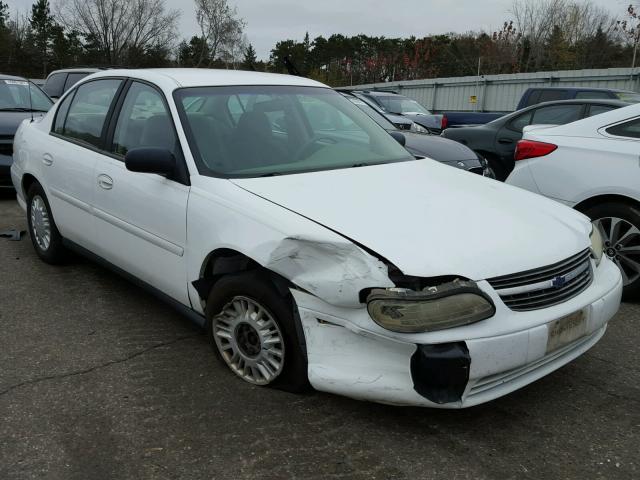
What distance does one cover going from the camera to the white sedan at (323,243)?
98.0 inches

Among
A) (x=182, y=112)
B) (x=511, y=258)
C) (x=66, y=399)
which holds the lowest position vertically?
(x=66, y=399)

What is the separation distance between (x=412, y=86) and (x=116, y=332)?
2367 centimetres

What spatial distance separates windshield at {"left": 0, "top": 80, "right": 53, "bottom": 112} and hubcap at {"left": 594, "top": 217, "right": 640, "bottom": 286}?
7591 mm

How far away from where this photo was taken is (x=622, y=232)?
4406mm

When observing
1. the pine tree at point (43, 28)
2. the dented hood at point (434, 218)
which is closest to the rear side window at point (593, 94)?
the dented hood at point (434, 218)

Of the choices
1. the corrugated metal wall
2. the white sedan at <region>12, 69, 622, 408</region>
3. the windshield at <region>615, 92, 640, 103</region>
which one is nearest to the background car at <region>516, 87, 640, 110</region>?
the windshield at <region>615, 92, 640, 103</region>

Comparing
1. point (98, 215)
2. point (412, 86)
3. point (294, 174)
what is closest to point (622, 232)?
point (294, 174)

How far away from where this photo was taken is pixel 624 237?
438cm

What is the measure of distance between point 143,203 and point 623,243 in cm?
333

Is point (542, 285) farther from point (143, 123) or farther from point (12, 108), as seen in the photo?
point (12, 108)

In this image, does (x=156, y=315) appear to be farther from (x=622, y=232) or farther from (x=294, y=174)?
(x=622, y=232)

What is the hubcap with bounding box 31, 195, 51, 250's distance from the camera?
193 inches

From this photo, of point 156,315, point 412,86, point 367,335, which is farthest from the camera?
point 412,86

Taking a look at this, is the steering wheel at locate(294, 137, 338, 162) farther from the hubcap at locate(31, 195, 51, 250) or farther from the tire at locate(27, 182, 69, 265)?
the hubcap at locate(31, 195, 51, 250)
